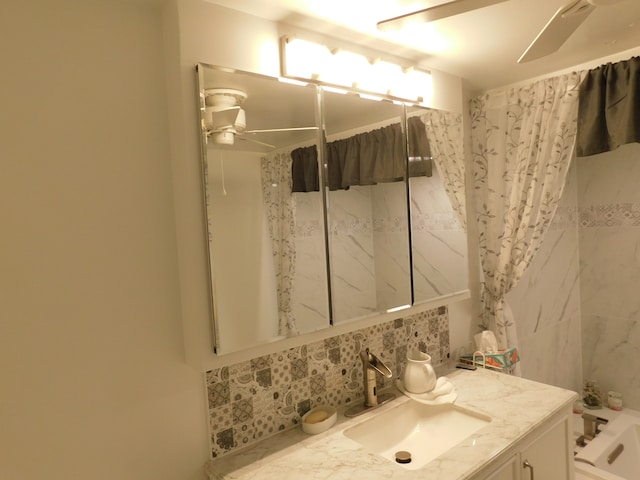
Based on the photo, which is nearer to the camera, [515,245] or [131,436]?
[131,436]

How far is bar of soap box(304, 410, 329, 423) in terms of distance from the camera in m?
1.58

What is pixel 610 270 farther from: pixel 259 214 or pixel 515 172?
pixel 259 214

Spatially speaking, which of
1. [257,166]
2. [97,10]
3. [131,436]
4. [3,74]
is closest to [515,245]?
[257,166]

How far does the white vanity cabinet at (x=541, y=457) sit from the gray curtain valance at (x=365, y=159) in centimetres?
113

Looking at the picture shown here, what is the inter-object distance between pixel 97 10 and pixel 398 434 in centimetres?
184

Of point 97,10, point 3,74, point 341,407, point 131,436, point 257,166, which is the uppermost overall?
point 97,10

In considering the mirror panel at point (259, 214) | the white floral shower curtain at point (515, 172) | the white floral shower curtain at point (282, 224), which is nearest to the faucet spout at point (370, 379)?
the mirror panel at point (259, 214)

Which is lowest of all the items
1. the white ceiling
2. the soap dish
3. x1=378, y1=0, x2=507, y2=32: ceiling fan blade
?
the soap dish

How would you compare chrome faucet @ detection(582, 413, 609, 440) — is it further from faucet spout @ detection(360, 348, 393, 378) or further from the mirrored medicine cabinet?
faucet spout @ detection(360, 348, 393, 378)

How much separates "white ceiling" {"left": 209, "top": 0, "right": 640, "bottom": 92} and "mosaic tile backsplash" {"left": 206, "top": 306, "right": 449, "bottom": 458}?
47.9 inches

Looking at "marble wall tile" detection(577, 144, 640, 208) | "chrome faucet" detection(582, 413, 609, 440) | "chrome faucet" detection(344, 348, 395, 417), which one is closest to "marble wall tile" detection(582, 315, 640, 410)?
"chrome faucet" detection(582, 413, 609, 440)

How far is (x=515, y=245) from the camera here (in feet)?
7.07

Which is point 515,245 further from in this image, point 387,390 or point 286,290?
point 286,290

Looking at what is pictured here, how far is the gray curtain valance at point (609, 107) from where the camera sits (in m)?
1.80
